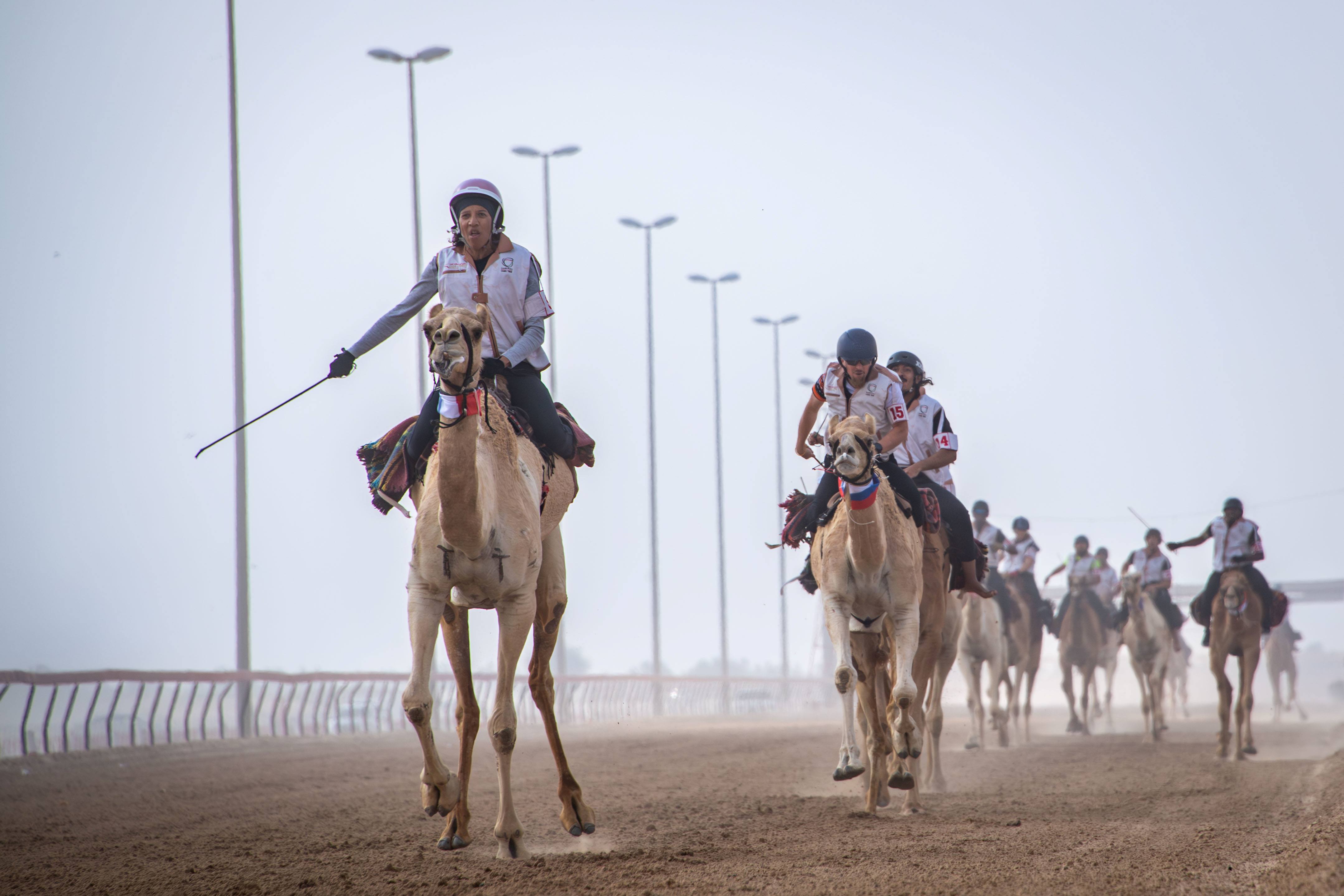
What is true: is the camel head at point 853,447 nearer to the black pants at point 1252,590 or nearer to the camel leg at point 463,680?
the camel leg at point 463,680

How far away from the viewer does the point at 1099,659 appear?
28844mm

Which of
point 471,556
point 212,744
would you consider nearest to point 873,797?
point 471,556

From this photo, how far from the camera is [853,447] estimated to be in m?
10.7

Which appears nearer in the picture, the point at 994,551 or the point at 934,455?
the point at 934,455

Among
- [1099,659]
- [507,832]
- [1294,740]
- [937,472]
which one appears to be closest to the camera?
[507,832]

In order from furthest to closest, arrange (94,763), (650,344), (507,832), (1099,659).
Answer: (650,344), (1099,659), (94,763), (507,832)

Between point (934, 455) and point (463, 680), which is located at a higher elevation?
point (934, 455)

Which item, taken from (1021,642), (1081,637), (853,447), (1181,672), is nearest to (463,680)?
(853,447)

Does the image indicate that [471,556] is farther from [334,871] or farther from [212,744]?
[212,744]

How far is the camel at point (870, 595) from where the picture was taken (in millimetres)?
11227

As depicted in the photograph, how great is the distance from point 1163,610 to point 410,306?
1927 cm

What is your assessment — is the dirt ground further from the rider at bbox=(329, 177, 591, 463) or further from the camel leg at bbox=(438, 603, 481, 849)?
the rider at bbox=(329, 177, 591, 463)

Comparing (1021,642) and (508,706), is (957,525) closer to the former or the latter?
(508,706)

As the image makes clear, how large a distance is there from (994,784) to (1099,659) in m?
14.3
